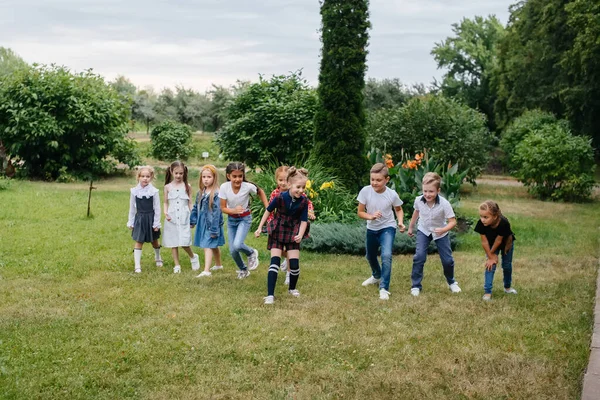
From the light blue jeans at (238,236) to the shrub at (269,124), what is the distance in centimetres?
742

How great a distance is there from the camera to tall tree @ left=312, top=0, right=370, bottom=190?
12.1 meters

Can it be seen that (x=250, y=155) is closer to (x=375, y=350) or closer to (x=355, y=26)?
(x=355, y=26)

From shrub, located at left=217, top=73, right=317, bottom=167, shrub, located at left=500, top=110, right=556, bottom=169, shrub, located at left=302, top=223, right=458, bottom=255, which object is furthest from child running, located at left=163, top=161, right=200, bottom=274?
shrub, located at left=500, top=110, right=556, bottom=169

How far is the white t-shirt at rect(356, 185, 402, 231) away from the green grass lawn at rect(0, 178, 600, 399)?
2.46 ft

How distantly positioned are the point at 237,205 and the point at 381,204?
1.74 meters

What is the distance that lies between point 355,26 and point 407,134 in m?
7.06

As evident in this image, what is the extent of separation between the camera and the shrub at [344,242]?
9.38 metres

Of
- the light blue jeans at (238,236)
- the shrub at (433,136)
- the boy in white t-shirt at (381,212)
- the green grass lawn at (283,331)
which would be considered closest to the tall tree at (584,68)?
the shrub at (433,136)

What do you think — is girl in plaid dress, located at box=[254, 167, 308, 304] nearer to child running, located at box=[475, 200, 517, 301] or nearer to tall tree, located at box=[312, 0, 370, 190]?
child running, located at box=[475, 200, 517, 301]

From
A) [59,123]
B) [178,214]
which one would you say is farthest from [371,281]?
[59,123]

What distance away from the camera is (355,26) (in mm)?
12172

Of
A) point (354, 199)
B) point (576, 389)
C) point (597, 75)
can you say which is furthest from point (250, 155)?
point (597, 75)

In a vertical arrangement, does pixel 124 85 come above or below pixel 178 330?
above

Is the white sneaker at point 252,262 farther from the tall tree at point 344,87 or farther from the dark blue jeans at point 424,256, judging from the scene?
the tall tree at point 344,87
